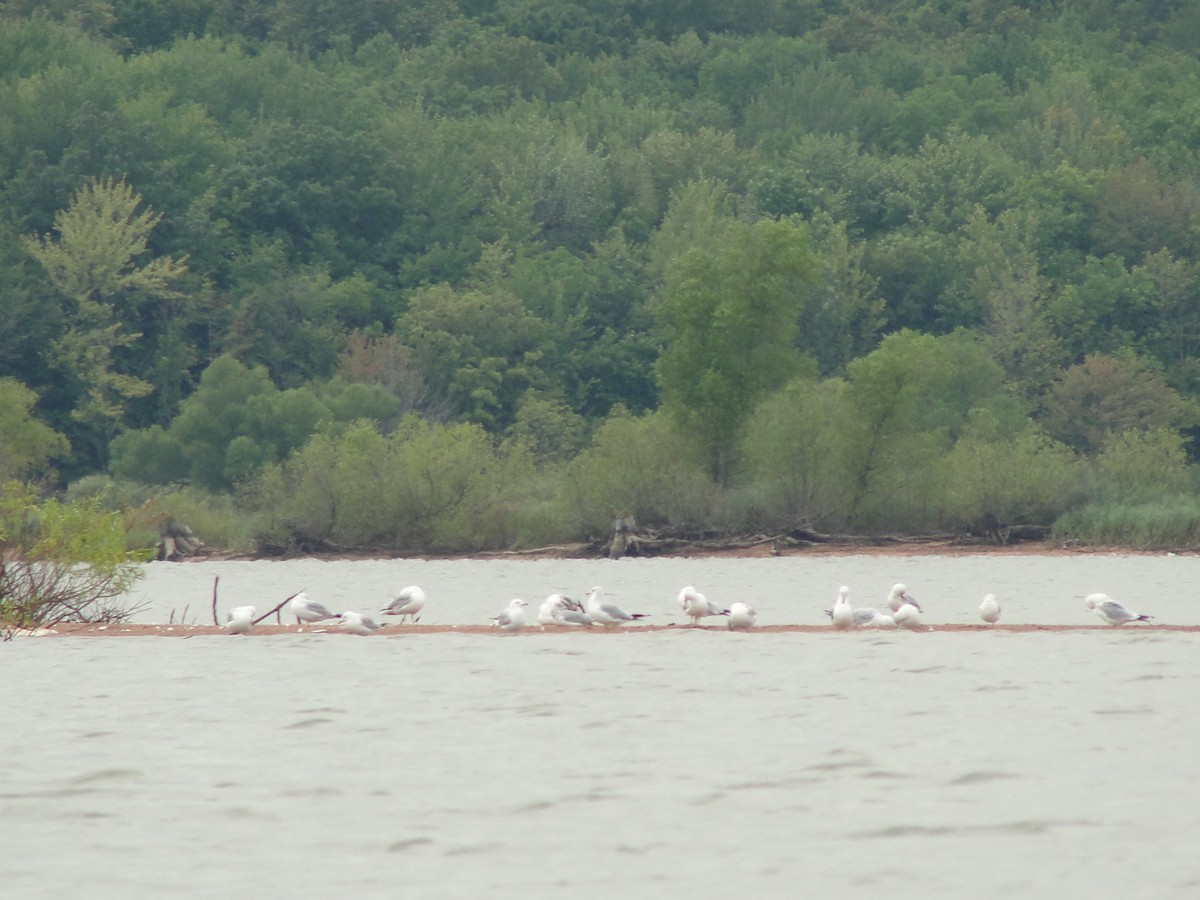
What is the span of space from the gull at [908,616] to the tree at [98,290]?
1758 inches

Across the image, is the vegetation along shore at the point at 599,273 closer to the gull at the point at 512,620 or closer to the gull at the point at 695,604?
the gull at the point at 512,620

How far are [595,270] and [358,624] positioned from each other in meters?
51.3

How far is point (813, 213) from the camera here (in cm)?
7338

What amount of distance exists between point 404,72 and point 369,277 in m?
18.0

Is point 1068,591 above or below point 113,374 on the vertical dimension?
below

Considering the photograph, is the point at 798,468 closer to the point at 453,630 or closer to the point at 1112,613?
the point at 453,630

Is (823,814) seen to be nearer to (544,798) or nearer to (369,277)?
(544,798)

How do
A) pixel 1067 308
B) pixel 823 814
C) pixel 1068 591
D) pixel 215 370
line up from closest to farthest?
1. pixel 823 814
2. pixel 1068 591
3. pixel 215 370
4. pixel 1067 308

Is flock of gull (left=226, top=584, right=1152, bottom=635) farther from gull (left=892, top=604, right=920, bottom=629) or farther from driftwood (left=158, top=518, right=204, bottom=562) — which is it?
driftwood (left=158, top=518, right=204, bottom=562)

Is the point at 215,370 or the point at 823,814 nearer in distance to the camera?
the point at 823,814

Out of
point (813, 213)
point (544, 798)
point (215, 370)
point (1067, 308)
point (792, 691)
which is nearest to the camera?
point (544, 798)

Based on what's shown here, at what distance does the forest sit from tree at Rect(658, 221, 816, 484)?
108 mm

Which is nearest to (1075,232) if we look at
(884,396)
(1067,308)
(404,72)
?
(1067,308)

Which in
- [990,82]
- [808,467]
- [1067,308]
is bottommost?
[808,467]
